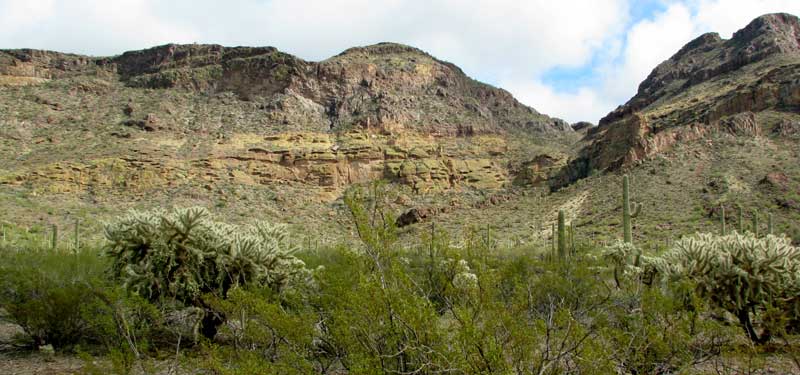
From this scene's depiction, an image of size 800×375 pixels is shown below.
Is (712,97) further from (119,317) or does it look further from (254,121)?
(119,317)

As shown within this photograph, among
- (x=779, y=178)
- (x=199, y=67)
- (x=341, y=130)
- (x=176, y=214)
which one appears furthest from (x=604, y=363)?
(x=199, y=67)

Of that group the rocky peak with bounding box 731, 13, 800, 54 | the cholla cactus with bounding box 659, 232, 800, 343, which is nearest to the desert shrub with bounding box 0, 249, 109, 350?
the cholla cactus with bounding box 659, 232, 800, 343

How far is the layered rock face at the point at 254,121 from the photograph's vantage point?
163 feet

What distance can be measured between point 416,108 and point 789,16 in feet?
142

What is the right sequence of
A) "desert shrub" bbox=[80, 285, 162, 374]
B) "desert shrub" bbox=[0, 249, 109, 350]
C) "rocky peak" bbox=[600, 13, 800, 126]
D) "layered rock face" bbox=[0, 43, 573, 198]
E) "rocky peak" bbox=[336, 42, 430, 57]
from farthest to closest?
"rocky peak" bbox=[336, 42, 430, 57], "rocky peak" bbox=[600, 13, 800, 126], "layered rock face" bbox=[0, 43, 573, 198], "desert shrub" bbox=[0, 249, 109, 350], "desert shrub" bbox=[80, 285, 162, 374]

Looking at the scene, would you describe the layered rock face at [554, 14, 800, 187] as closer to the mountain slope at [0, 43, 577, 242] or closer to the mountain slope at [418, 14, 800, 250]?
the mountain slope at [418, 14, 800, 250]

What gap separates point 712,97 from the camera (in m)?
46.7

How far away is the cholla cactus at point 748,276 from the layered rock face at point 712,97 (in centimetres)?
3561

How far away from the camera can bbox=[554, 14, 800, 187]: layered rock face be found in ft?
136

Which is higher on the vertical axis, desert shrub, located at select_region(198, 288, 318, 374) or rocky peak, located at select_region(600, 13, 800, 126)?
rocky peak, located at select_region(600, 13, 800, 126)

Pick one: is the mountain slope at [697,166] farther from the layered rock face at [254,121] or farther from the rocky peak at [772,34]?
the layered rock face at [254,121]

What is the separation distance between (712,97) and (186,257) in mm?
48982

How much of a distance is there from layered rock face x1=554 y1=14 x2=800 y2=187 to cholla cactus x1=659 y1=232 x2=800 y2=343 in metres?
35.6

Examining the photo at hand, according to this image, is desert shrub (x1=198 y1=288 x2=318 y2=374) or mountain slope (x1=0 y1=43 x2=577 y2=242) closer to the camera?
desert shrub (x1=198 y1=288 x2=318 y2=374)
